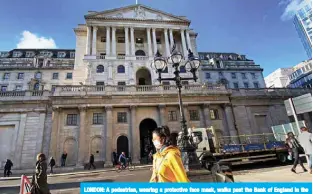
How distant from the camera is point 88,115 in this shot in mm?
21953

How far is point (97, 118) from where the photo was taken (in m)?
22.2

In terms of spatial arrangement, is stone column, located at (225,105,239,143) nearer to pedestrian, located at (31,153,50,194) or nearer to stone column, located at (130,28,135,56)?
stone column, located at (130,28,135,56)

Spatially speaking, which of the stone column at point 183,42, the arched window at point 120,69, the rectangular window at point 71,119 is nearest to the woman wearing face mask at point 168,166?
the rectangular window at point 71,119

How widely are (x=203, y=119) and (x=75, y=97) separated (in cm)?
1645

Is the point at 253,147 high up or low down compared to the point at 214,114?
down

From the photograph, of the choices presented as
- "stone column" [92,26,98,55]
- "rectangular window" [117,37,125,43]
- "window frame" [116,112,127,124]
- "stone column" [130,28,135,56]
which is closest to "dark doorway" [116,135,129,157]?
"window frame" [116,112,127,124]

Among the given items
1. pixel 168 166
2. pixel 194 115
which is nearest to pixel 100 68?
pixel 194 115

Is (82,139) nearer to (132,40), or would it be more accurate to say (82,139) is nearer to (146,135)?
(146,135)

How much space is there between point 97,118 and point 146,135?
6946 millimetres

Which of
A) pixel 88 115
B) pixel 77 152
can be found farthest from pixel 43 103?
pixel 77 152

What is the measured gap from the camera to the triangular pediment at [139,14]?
35.2m

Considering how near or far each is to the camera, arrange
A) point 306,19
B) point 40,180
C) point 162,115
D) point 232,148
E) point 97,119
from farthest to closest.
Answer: point 306,19 < point 162,115 < point 97,119 < point 232,148 < point 40,180

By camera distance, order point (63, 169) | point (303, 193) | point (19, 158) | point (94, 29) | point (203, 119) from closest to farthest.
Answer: point (303, 193)
point (63, 169)
point (19, 158)
point (203, 119)
point (94, 29)

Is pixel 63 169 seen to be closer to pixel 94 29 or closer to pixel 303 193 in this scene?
pixel 303 193
